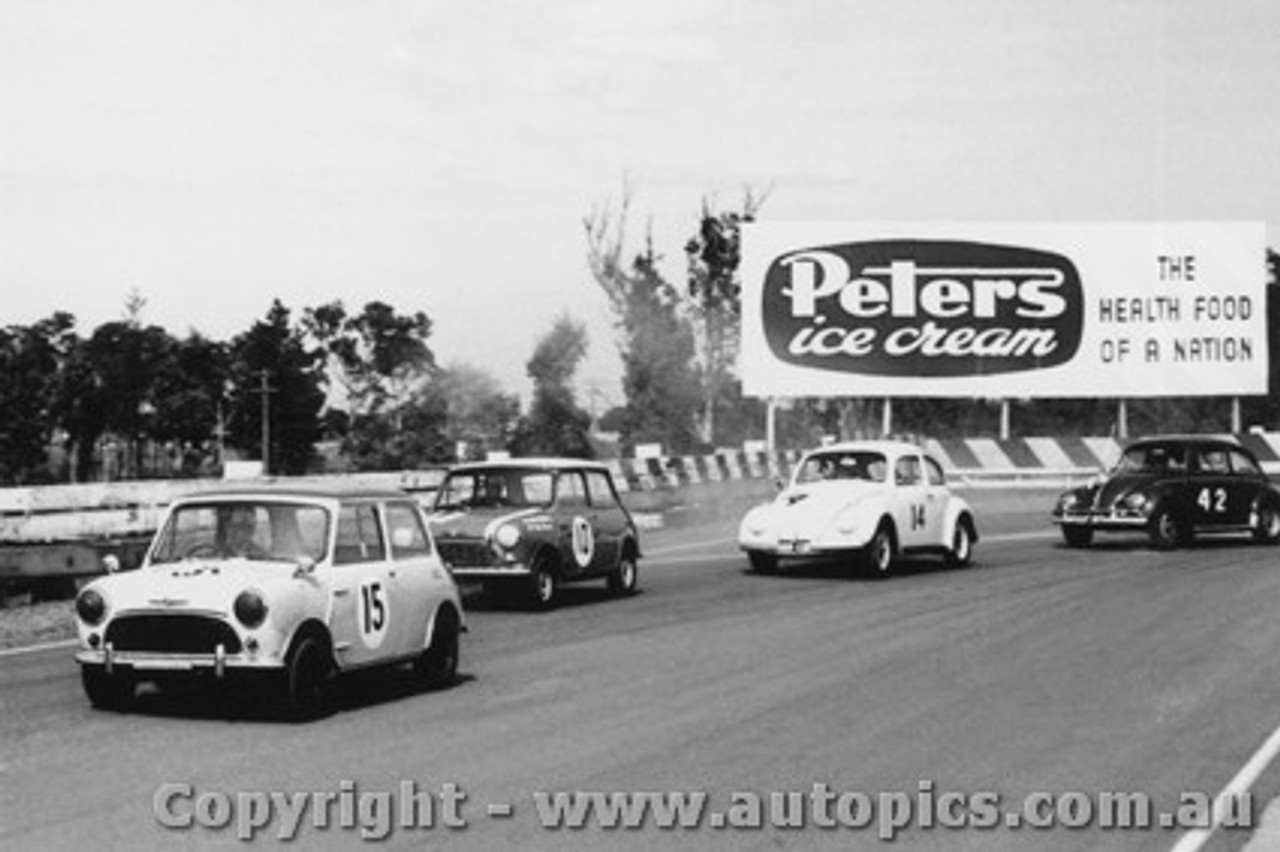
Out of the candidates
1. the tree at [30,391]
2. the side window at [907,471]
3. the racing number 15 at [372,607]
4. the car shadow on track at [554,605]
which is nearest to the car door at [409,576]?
the racing number 15 at [372,607]

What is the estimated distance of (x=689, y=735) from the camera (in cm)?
1030

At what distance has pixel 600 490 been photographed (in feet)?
62.7

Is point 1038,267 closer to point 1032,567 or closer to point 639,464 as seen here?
point 639,464

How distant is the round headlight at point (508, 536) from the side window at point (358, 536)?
5.29 meters

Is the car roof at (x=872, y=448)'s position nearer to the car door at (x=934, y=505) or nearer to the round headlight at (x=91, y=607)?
the car door at (x=934, y=505)

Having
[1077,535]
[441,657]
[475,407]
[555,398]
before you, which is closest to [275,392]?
[475,407]

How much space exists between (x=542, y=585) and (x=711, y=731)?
7.26 m

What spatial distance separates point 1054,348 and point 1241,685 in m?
34.8

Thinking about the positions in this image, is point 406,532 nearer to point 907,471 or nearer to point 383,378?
point 907,471

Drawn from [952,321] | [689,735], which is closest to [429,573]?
[689,735]

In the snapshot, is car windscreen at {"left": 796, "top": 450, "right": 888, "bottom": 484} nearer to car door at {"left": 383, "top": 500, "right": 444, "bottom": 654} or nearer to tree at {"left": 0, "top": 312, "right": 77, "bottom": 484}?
car door at {"left": 383, "top": 500, "right": 444, "bottom": 654}

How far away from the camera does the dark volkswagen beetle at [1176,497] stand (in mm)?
25234

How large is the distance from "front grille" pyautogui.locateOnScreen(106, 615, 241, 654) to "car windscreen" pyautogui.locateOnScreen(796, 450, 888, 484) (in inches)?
500

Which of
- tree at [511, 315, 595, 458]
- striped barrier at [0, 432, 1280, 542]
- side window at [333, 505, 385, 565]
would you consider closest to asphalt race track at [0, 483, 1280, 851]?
side window at [333, 505, 385, 565]
